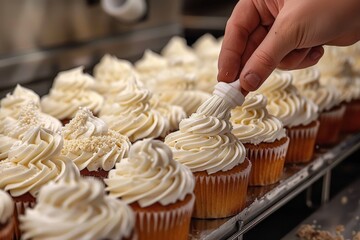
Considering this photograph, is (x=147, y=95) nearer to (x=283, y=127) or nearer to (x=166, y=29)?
(x=283, y=127)

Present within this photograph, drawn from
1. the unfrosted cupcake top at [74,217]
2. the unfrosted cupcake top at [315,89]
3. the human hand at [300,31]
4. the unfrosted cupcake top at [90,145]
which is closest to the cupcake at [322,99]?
the unfrosted cupcake top at [315,89]

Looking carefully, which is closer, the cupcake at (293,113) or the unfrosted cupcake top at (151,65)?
the cupcake at (293,113)

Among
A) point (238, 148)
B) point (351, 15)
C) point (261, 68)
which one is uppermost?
point (351, 15)

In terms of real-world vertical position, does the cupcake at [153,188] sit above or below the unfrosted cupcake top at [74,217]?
below

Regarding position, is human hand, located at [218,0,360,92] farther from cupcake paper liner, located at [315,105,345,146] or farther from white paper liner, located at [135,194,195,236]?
cupcake paper liner, located at [315,105,345,146]

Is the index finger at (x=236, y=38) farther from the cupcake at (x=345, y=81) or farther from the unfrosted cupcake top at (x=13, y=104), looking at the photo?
the cupcake at (x=345, y=81)

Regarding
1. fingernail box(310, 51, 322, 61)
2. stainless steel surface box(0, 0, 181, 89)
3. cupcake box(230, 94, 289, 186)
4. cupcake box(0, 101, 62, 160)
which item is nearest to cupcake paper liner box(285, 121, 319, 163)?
cupcake box(230, 94, 289, 186)

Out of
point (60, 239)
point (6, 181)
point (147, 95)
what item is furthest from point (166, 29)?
point (60, 239)
